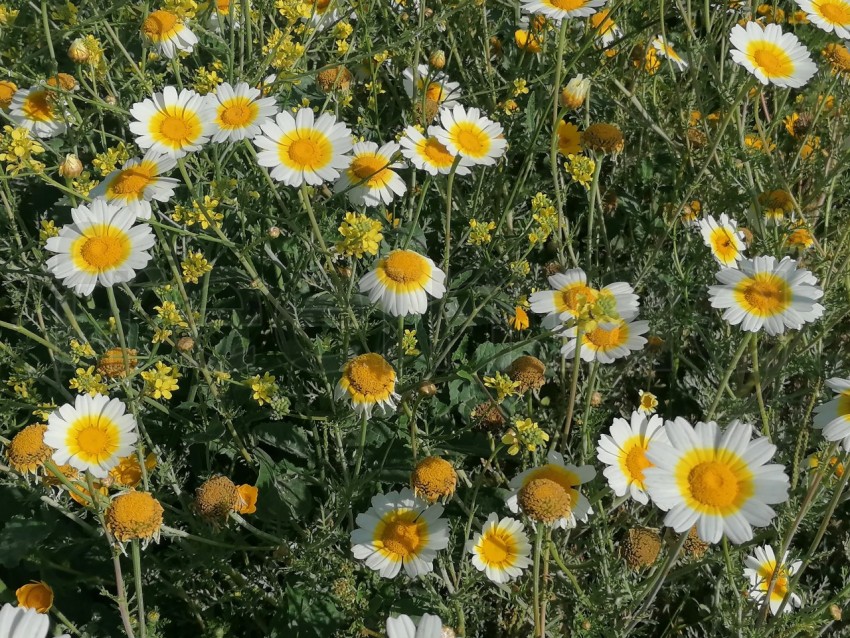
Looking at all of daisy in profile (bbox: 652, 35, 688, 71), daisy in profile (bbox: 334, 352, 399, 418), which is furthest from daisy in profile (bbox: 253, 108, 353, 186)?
daisy in profile (bbox: 652, 35, 688, 71)

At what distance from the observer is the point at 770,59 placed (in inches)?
86.4

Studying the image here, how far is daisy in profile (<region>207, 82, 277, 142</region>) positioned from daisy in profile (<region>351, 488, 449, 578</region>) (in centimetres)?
96

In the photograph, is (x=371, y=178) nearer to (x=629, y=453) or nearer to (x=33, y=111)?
(x=629, y=453)

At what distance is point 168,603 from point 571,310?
147 cm

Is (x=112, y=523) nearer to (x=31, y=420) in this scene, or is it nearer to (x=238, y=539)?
(x=238, y=539)

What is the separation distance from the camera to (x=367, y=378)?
1.65 metres

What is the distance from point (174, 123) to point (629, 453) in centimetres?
143

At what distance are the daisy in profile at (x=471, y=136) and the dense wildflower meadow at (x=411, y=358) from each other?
12mm

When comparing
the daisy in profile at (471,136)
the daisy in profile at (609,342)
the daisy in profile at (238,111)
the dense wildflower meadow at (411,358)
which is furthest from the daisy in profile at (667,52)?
the daisy in profile at (238,111)

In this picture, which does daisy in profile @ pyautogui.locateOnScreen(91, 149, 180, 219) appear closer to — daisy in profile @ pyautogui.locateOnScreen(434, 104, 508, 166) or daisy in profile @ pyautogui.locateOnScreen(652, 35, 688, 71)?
daisy in profile @ pyautogui.locateOnScreen(434, 104, 508, 166)

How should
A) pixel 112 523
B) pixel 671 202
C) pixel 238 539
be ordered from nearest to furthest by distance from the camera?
pixel 112 523 < pixel 238 539 < pixel 671 202

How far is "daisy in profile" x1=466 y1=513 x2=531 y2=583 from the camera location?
1730 millimetres

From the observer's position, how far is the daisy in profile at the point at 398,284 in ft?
5.68

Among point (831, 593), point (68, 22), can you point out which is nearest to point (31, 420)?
point (68, 22)
